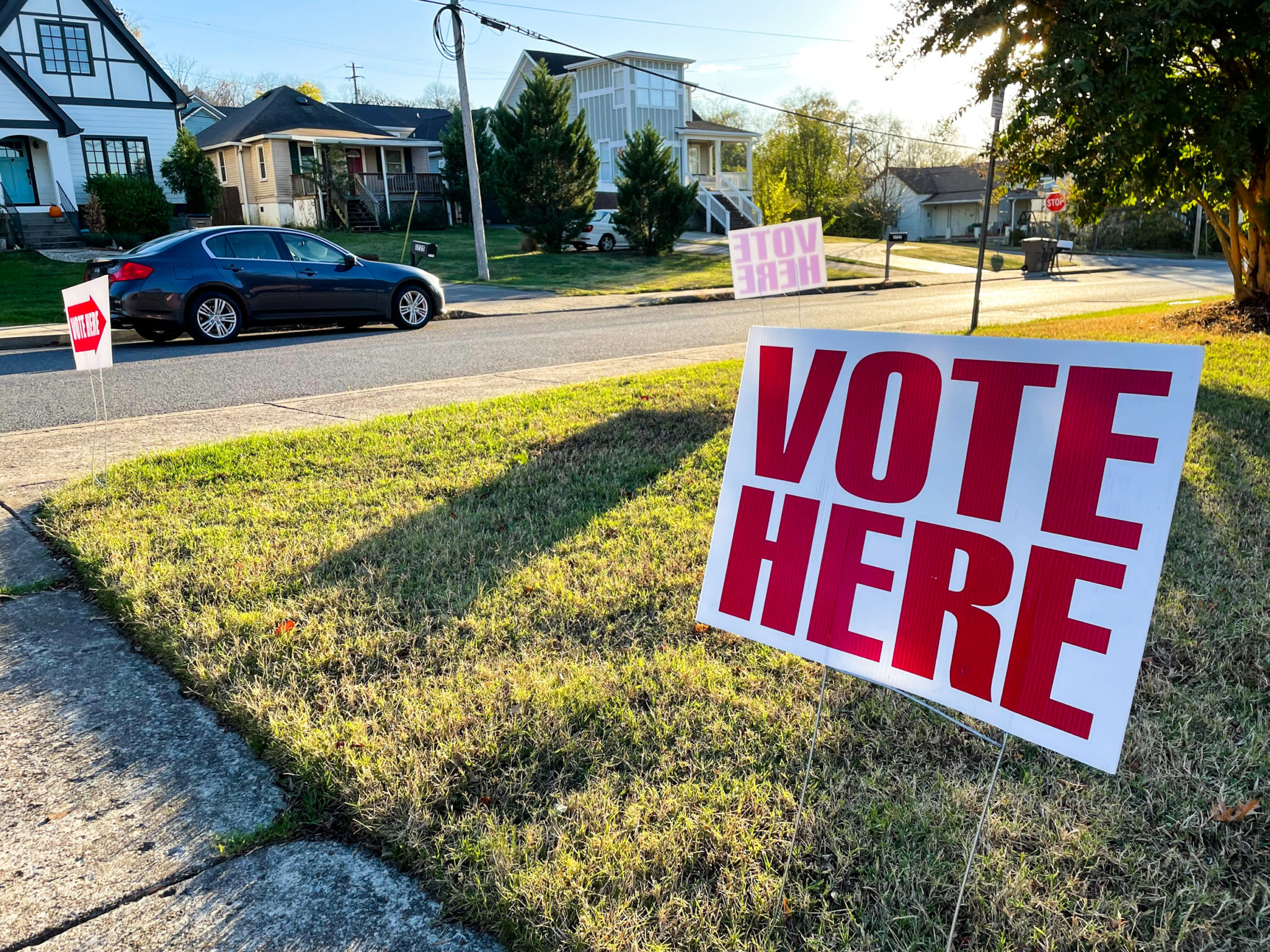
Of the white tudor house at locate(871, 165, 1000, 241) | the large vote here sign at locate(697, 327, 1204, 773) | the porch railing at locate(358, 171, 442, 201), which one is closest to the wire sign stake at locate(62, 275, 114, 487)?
the large vote here sign at locate(697, 327, 1204, 773)

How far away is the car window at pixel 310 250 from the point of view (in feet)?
42.9

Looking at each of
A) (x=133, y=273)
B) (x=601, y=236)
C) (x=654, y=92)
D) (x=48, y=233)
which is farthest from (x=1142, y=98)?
(x=654, y=92)

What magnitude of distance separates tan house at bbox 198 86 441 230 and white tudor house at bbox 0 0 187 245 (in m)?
4.05

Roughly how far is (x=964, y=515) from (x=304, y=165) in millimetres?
37997

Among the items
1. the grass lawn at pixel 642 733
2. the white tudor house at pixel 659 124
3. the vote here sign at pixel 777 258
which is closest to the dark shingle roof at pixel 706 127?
the white tudor house at pixel 659 124

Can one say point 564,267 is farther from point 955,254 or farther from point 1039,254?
point 955,254

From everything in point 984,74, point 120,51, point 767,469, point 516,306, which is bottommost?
point 516,306

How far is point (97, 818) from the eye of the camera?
238 cm

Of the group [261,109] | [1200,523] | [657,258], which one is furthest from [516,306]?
[261,109]

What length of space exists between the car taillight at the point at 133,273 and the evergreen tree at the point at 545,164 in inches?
758

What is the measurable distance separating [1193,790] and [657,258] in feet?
95.8

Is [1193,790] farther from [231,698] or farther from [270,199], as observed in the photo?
[270,199]

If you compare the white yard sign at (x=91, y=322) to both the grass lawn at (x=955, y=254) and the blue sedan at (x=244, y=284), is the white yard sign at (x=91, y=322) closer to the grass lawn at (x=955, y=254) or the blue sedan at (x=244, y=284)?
the blue sedan at (x=244, y=284)

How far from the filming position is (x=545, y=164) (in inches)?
1155
